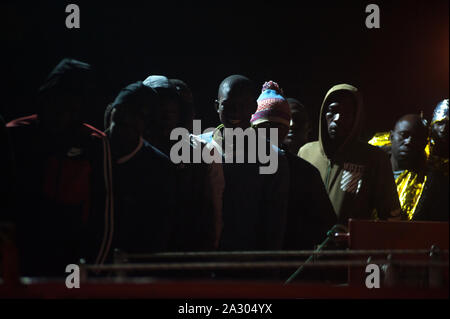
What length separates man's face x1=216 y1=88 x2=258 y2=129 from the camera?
13.7 feet

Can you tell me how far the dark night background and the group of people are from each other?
0.47 meters

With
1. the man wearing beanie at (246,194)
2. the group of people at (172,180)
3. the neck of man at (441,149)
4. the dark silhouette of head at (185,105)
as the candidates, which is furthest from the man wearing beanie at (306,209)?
the neck of man at (441,149)

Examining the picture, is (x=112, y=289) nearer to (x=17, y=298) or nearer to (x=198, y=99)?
(x=17, y=298)

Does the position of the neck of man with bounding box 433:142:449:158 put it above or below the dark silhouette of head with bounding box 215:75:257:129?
below

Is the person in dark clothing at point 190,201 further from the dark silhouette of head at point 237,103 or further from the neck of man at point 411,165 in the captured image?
the neck of man at point 411,165

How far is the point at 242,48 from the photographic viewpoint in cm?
514

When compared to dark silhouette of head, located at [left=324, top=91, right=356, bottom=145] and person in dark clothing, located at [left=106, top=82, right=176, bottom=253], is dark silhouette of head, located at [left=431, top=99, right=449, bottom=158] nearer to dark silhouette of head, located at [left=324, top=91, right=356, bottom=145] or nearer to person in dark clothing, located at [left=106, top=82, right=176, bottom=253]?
dark silhouette of head, located at [left=324, top=91, right=356, bottom=145]

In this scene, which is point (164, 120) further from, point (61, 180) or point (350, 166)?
point (350, 166)

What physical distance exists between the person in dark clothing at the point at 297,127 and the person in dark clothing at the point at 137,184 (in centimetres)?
210

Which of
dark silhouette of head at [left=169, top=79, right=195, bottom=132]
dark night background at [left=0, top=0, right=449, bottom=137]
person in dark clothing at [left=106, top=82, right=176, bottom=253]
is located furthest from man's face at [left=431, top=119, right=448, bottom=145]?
person in dark clothing at [left=106, top=82, right=176, bottom=253]

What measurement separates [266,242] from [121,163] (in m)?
1.02

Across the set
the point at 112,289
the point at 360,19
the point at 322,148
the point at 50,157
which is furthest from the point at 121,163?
the point at 360,19

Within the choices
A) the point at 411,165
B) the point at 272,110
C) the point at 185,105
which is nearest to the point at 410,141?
the point at 411,165

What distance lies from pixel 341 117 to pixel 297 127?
867 mm
